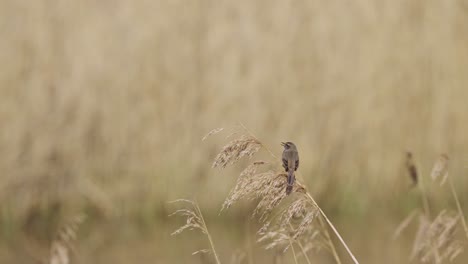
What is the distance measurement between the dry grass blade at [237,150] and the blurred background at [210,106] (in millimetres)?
1990

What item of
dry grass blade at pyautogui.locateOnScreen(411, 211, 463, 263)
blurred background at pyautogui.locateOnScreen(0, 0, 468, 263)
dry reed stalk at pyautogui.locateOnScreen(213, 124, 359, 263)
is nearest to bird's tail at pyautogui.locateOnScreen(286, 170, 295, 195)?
dry reed stalk at pyautogui.locateOnScreen(213, 124, 359, 263)

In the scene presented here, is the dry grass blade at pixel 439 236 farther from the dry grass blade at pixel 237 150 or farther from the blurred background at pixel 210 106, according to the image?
the blurred background at pixel 210 106

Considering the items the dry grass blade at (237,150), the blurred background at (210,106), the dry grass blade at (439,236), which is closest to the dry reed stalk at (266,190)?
the dry grass blade at (237,150)

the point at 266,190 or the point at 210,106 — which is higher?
the point at 210,106

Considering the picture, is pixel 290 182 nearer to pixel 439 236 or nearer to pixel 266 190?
pixel 266 190

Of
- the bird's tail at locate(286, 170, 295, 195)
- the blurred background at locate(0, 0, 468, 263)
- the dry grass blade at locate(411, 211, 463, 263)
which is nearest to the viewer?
the bird's tail at locate(286, 170, 295, 195)

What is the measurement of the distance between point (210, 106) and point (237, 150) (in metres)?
2.55

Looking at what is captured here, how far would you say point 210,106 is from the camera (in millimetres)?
4664

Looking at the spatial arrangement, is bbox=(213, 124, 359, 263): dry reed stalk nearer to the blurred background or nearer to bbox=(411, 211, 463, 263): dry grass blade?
bbox=(411, 211, 463, 263): dry grass blade

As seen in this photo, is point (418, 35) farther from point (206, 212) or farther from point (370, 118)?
point (206, 212)

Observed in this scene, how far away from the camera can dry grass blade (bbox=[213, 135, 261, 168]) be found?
2.08 meters

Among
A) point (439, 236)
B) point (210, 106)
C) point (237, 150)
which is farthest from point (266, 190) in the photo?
point (210, 106)

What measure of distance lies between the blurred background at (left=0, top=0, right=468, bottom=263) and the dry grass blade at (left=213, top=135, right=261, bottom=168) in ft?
6.53

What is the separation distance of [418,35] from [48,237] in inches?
82.0
